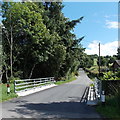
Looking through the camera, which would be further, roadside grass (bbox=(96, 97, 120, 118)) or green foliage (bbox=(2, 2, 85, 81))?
green foliage (bbox=(2, 2, 85, 81))

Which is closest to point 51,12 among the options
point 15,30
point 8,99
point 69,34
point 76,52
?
point 69,34

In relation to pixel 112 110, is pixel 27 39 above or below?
above

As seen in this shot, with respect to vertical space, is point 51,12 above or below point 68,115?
above

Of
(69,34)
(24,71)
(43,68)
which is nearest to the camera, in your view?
(24,71)

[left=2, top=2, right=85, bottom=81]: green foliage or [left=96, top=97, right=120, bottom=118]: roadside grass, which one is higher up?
[left=2, top=2, right=85, bottom=81]: green foliage

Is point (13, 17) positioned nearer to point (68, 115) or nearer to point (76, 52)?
point (76, 52)

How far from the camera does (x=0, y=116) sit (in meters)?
6.78

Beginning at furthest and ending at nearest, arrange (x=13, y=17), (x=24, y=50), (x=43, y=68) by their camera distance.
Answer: (x=43, y=68)
(x=24, y=50)
(x=13, y=17)

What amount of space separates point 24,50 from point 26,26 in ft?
11.5

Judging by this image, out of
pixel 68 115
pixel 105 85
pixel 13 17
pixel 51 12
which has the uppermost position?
pixel 51 12

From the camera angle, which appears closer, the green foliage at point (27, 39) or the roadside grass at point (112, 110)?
the roadside grass at point (112, 110)

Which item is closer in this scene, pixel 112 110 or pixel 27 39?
pixel 112 110

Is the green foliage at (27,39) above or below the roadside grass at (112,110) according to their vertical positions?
above

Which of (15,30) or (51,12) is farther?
(51,12)
